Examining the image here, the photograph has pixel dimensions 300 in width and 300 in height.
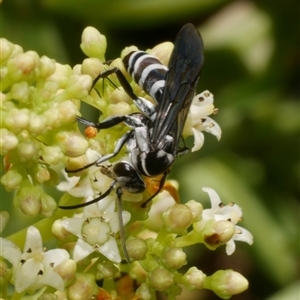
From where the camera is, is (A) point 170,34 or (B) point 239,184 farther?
(A) point 170,34

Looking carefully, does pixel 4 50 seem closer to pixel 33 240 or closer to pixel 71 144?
pixel 71 144

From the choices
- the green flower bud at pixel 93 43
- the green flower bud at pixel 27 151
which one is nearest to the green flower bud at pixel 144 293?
the green flower bud at pixel 27 151

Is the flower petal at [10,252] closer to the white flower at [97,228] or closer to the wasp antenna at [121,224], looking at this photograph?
the white flower at [97,228]

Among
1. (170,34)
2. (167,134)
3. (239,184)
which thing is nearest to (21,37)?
(170,34)

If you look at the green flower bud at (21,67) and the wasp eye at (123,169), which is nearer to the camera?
the green flower bud at (21,67)

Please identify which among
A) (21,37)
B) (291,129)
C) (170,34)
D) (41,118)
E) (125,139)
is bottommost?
(291,129)

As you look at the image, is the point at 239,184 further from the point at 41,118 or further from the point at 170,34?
the point at 41,118

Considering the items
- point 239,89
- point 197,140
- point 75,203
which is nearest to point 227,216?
point 197,140

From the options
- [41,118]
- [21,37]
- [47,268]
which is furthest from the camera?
[21,37]

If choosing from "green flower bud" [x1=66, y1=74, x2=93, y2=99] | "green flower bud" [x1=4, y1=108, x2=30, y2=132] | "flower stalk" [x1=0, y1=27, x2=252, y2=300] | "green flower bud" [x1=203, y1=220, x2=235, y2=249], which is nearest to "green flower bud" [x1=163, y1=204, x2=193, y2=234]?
"flower stalk" [x1=0, y1=27, x2=252, y2=300]
